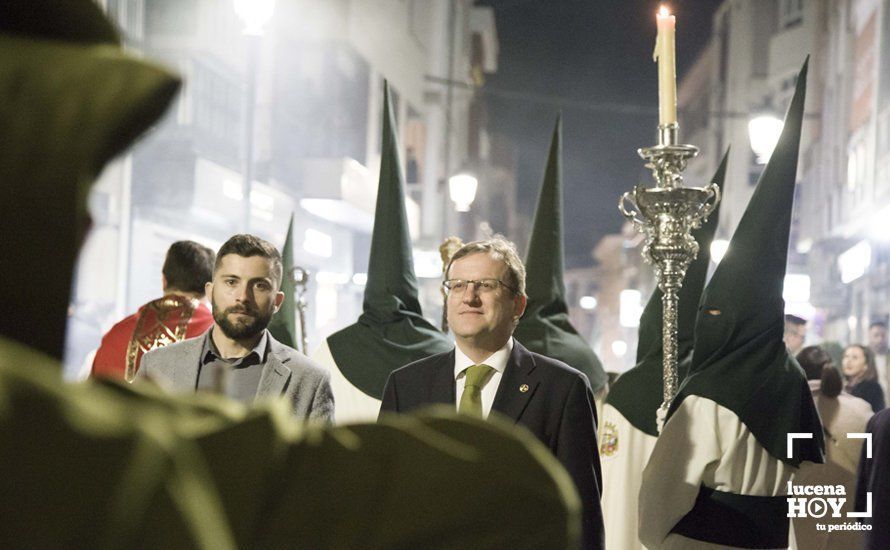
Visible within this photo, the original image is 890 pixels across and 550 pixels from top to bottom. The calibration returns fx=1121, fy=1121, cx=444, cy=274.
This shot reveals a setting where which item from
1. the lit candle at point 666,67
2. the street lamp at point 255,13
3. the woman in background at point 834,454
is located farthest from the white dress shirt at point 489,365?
the street lamp at point 255,13

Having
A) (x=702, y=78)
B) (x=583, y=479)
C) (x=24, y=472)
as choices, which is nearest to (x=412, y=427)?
(x=24, y=472)

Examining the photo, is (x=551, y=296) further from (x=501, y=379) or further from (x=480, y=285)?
(x=501, y=379)

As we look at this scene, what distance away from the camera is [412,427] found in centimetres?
62

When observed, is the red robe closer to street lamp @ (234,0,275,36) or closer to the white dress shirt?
the white dress shirt

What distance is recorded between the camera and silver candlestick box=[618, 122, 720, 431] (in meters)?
3.23

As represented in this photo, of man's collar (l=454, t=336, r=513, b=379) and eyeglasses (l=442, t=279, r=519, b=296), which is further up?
eyeglasses (l=442, t=279, r=519, b=296)

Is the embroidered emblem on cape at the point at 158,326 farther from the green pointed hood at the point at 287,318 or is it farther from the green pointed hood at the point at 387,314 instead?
the green pointed hood at the point at 287,318


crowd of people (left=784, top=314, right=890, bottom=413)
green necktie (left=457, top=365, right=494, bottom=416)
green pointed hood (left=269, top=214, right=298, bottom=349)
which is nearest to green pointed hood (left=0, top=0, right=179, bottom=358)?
green necktie (left=457, top=365, right=494, bottom=416)

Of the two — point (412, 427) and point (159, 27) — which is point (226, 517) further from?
point (159, 27)

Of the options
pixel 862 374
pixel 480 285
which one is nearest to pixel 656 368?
pixel 480 285

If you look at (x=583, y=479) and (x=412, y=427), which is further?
(x=583, y=479)

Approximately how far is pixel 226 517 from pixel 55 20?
0.27 metres

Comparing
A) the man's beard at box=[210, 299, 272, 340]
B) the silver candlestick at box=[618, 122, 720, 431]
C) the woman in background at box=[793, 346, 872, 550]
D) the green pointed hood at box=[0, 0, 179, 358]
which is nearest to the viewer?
the green pointed hood at box=[0, 0, 179, 358]

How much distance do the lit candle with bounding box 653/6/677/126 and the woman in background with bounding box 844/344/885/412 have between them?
14.6 ft
